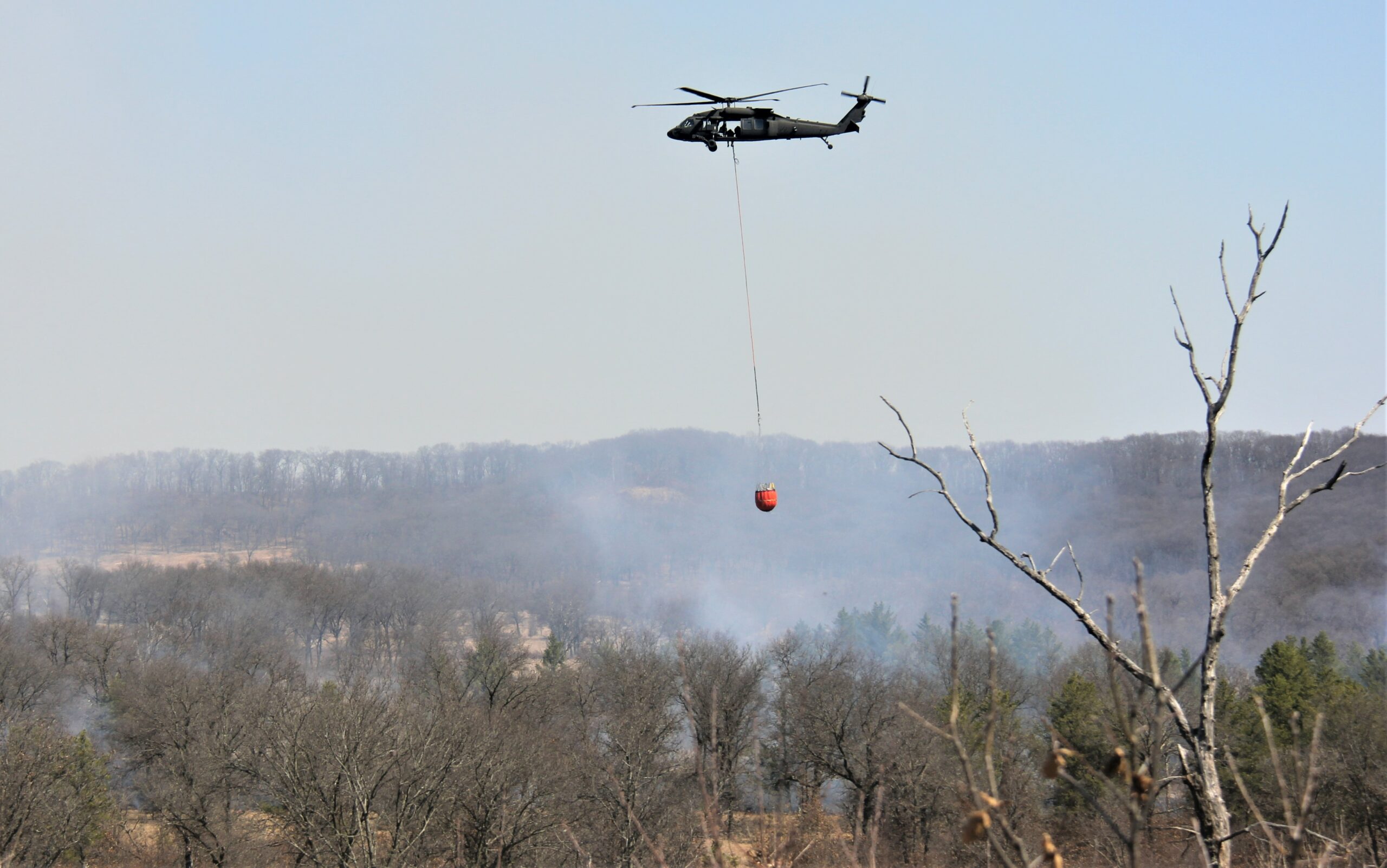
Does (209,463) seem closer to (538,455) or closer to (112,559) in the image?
(112,559)

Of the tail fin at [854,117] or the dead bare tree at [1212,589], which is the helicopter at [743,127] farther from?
the dead bare tree at [1212,589]

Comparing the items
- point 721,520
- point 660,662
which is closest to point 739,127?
point 660,662

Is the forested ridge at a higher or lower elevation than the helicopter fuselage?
lower

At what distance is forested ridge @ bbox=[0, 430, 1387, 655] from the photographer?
338ft

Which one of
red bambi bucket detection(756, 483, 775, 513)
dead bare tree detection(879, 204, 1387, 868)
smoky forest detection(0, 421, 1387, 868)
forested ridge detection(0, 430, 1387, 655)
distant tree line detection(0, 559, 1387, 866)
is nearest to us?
dead bare tree detection(879, 204, 1387, 868)

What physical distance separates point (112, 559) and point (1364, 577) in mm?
124055

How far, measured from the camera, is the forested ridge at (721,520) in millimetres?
103062

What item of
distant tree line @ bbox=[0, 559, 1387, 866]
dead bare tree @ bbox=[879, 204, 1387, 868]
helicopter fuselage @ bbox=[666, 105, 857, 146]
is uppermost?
helicopter fuselage @ bbox=[666, 105, 857, 146]

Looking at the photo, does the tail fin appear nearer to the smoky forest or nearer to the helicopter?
the helicopter

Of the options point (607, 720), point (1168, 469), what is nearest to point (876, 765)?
point (607, 720)

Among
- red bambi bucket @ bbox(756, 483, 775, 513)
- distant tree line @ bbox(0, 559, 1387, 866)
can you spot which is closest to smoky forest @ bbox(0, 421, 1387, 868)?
distant tree line @ bbox(0, 559, 1387, 866)

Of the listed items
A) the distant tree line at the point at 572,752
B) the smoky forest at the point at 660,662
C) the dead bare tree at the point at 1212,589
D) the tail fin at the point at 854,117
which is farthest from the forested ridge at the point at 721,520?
the dead bare tree at the point at 1212,589

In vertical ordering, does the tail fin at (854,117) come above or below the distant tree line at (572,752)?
above

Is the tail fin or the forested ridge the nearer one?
the tail fin
